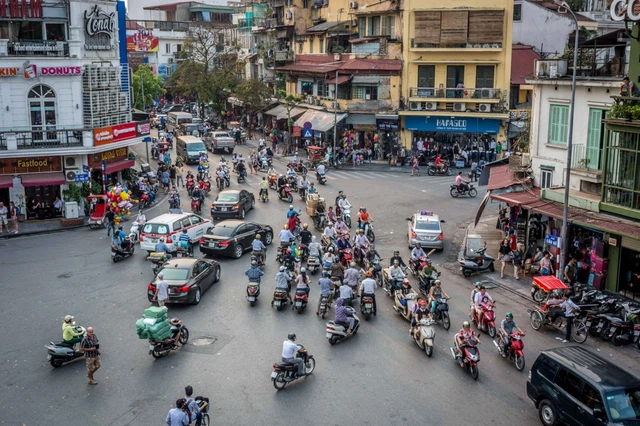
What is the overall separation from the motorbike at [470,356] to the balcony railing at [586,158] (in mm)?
10798

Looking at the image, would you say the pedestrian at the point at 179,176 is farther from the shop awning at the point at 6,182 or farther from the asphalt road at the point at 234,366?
the asphalt road at the point at 234,366

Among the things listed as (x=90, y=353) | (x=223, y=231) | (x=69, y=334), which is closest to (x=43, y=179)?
(x=223, y=231)

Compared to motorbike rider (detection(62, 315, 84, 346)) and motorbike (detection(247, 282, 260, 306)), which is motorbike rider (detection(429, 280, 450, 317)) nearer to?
motorbike (detection(247, 282, 260, 306))

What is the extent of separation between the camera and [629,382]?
14.2m

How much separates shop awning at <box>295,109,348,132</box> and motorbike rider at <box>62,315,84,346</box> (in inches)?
1447

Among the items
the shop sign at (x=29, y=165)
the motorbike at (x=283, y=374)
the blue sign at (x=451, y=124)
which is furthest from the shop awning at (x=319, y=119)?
the motorbike at (x=283, y=374)

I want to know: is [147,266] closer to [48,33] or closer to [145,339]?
[145,339]

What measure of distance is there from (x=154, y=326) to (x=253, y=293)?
4931 millimetres

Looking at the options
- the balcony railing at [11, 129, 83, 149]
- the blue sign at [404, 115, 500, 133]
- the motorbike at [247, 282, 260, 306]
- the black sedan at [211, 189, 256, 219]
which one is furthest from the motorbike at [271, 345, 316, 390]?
the blue sign at [404, 115, 500, 133]

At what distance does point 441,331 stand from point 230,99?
2439 inches

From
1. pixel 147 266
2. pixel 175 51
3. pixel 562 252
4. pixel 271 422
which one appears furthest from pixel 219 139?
pixel 175 51

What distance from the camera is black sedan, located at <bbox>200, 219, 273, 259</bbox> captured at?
28141mm

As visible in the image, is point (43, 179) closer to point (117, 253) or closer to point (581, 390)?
point (117, 253)

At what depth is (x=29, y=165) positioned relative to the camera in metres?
37.1
